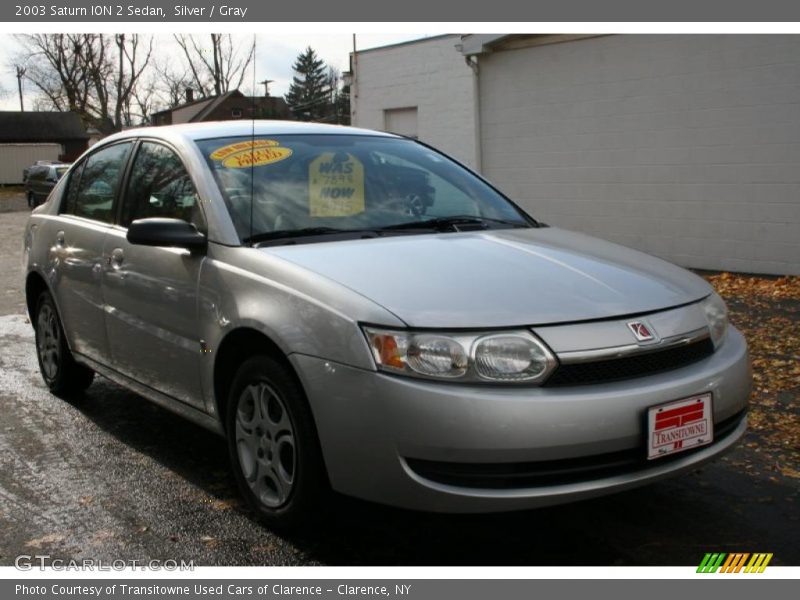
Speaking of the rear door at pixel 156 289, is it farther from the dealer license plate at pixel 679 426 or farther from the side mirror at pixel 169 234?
the dealer license plate at pixel 679 426

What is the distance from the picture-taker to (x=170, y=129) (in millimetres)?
4551

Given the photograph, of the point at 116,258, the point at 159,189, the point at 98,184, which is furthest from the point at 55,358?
the point at 159,189

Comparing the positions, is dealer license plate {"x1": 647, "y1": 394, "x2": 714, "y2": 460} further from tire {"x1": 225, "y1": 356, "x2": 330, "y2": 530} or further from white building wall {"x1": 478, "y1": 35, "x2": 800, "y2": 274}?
white building wall {"x1": 478, "y1": 35, "x2": 800, "y2": 274}

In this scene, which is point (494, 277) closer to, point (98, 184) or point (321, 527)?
point (321, 527)

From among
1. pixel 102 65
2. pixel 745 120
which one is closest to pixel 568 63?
pixel 745 120

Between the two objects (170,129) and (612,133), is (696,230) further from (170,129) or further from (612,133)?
(170,129)

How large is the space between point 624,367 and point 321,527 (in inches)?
Answer: 51.9

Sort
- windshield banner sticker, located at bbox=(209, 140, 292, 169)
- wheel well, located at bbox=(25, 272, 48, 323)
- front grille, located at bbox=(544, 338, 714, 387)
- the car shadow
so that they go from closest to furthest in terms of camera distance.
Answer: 1. front grille, located at bbox=(544, 338, 714, 387)
2. the car shadow
3. windshield banner sticker, located at bbox=(209, 140, 292, 169)
4. wheel well, located at bbox=(25, 272, 48, 323)

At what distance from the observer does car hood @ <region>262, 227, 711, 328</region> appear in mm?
3051

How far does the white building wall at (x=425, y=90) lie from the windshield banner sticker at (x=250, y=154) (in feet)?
40.9

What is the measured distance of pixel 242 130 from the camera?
4.46m

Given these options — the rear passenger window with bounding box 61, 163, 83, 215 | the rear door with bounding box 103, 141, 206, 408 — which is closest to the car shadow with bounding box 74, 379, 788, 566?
the rear door with bounding box 103, 141, 206, 408

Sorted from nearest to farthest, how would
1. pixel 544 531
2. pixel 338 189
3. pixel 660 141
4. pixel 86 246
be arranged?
pixel 544 531, pixel 338 189, pixel 86 246, pixel 660 141

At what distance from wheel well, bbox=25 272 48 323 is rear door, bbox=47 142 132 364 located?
1.23 feet
